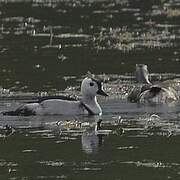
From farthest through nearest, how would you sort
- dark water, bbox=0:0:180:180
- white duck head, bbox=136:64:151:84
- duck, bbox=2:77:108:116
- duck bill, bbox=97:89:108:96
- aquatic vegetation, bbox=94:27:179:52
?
aquatic vegetation, bbox=94:27:179:52, white duck head, bbox=136:64:151:84, duck bill, bbox=97:89:108:96, duck, bbox=2:77:108:116, dark water, bbox=0:0:180:180

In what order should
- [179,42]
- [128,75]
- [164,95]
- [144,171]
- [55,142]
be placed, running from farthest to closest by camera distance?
[179,42], [128,75], [164,95], [55,142], [144,171]

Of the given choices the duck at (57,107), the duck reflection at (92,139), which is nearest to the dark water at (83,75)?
the duck reflection at (92,139)

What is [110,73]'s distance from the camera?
2431cm

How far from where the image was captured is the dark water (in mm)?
13812

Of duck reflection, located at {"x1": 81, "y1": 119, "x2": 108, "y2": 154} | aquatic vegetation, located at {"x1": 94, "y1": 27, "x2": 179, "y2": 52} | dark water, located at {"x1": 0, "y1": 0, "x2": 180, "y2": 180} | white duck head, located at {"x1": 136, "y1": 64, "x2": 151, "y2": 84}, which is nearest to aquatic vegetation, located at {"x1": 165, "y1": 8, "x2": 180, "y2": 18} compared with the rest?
dark water, located at {"x1": 0, "y1": 0, "x2": 180, "y2": 180}

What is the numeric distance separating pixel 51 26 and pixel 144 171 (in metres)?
22.3

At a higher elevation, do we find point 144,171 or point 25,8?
point 25,8

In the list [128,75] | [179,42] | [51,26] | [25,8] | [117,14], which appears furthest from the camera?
[25,8]

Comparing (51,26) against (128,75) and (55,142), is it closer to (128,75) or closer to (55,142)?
(128,75)

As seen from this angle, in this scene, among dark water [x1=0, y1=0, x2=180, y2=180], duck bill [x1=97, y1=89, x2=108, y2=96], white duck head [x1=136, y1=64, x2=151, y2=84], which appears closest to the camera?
dark water [x1=0, y1=0, x2=180, y2=180]

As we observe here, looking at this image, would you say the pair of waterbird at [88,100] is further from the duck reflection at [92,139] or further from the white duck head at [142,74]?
the duck reflection at [92,139]

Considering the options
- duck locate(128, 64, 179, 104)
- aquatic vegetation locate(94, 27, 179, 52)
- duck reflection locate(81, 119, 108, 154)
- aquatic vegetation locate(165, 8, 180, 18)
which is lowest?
duck reflection locate(81, 119, 108, 154)

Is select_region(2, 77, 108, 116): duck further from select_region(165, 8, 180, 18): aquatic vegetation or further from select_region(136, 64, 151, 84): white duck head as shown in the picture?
select_region(165, 8, 180, 18): aquatic vegetation

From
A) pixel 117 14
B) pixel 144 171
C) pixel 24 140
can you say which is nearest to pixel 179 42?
pixel 117 14
